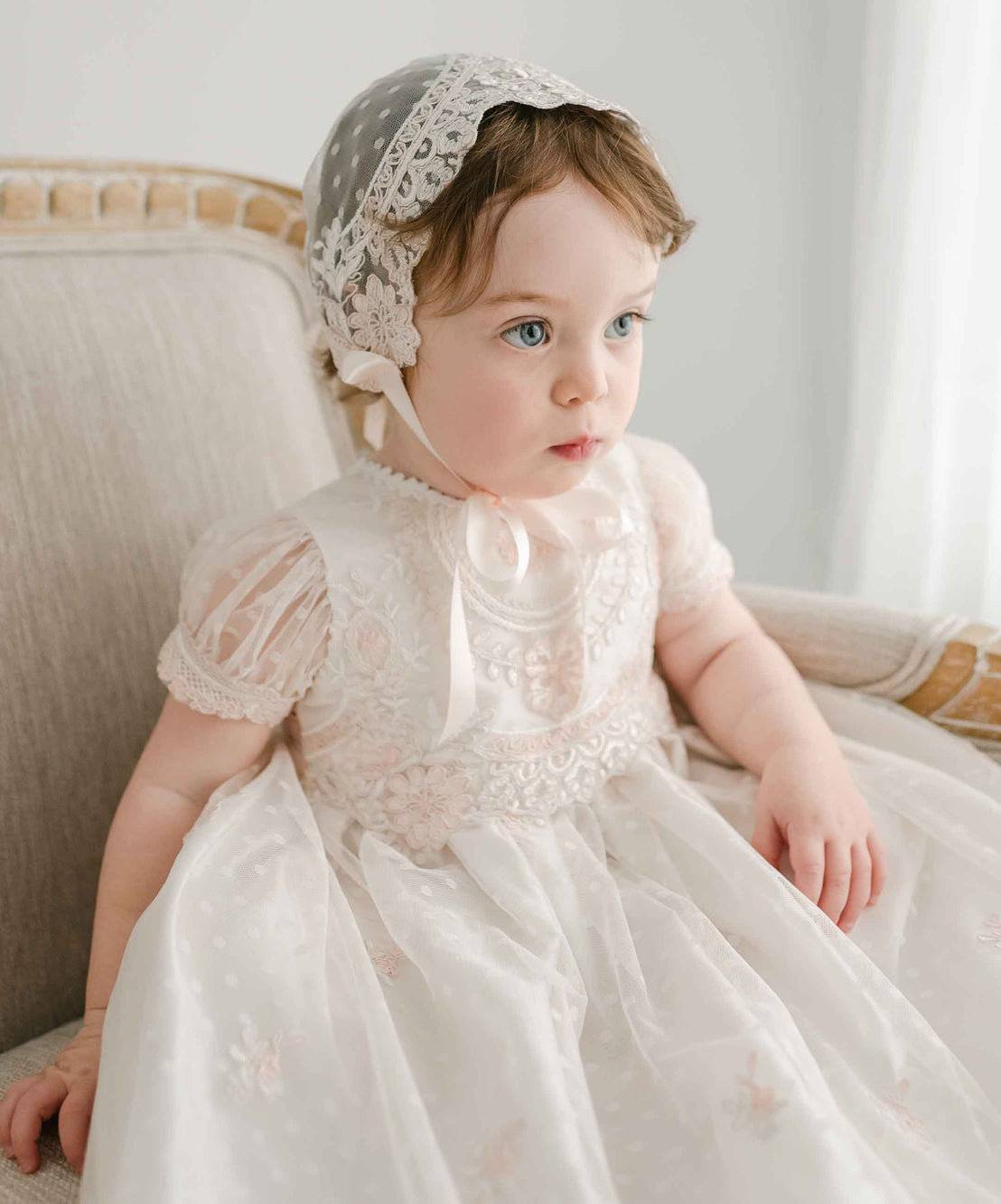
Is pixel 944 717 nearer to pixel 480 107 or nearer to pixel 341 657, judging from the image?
pixel 341 657

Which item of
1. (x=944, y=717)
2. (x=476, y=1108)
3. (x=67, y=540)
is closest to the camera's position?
(x=476, y=1108)

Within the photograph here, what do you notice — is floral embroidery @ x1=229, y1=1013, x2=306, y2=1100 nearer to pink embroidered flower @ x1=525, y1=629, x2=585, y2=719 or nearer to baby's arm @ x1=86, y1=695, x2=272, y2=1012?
baby's arm @ x1=86, y1=695, x2=272, y2=1012

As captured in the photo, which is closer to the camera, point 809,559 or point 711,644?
point 711,644

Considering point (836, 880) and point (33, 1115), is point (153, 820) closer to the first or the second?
point (33, 1115)

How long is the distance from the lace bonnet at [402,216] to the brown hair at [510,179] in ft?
0.04

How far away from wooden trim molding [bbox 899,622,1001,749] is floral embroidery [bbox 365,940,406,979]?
577 millimetres

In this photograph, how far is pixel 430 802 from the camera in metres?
0.87

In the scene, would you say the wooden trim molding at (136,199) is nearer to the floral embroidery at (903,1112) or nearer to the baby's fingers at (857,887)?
the baby's fingers at (857,887)

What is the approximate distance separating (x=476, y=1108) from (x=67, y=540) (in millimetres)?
583

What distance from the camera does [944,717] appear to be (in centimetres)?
106

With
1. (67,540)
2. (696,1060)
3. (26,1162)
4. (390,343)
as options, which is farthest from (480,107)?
(26,1162)

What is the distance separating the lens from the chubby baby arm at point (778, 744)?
0.84 meters

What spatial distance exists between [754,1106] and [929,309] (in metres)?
1.16

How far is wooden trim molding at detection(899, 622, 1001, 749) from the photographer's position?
103cm
